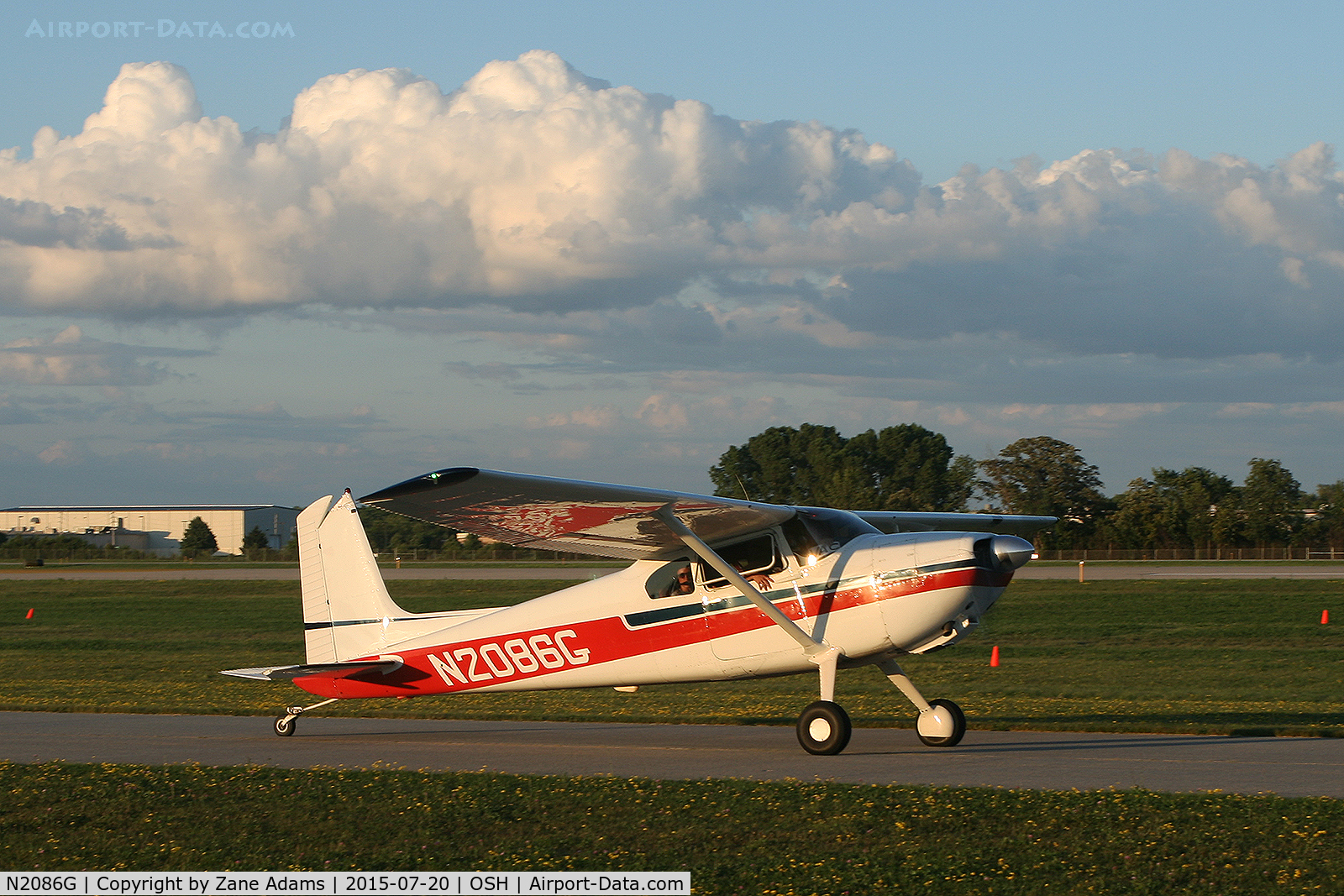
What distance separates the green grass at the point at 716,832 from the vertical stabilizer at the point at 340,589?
13.1 feet

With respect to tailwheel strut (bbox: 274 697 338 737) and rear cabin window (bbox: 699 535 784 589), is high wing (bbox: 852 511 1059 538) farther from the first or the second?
tailwheel strut (bbox: 274 697 338 737)

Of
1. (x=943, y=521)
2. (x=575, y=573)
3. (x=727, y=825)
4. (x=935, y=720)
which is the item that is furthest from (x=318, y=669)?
(x=575, y=573)

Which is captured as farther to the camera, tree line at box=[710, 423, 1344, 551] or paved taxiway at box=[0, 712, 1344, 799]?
tree line at box=[710, 423, 1344, 551]

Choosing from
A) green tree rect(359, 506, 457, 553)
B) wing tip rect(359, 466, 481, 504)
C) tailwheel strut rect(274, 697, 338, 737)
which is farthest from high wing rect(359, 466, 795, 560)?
green tree rect(359, 506, 457, 553)

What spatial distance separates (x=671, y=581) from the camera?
12102 mm

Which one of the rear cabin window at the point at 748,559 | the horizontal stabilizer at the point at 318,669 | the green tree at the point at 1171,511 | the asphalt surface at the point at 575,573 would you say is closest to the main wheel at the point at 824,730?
the rear cabin window at the point at 748,559

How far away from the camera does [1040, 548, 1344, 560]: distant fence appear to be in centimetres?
7944

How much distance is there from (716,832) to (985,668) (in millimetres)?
16156

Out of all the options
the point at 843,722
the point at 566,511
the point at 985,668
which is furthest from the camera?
the point at 985,668

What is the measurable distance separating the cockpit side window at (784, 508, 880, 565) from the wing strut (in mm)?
601

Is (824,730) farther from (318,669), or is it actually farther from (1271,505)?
(1271,505)

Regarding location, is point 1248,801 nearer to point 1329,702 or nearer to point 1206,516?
point 1329,702

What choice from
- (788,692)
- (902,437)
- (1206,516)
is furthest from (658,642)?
(1206,516)

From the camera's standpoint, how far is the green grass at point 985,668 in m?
15.8
